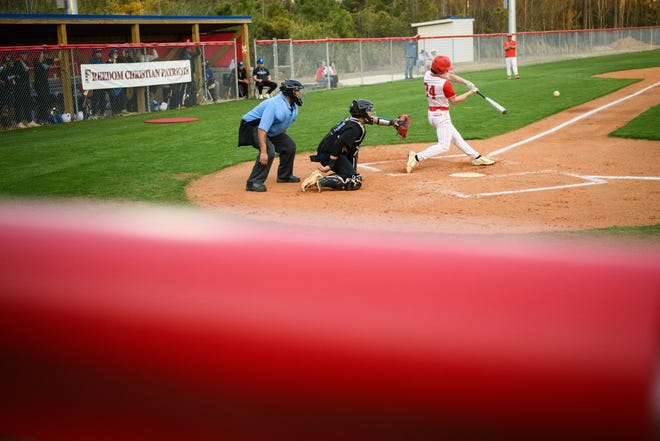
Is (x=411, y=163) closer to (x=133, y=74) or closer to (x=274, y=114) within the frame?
(x=274, y=114)

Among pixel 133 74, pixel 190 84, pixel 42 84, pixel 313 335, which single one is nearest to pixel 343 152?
pixel 313 335

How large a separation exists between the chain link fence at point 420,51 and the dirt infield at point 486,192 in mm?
20772

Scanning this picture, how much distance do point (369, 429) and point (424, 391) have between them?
0.12 meters

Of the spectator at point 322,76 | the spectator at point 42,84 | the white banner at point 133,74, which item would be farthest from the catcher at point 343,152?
the spectator at point 322,76

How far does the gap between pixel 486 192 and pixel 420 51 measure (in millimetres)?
38984

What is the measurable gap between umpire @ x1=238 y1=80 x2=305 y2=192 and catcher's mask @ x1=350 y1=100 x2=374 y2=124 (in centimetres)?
81

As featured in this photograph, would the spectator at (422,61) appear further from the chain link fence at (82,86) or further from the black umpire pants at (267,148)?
the black umpire pants at (267,148)

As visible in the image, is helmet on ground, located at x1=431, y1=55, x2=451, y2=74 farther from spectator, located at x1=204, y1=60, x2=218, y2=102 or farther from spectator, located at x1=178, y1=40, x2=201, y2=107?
spectator, located at x1=204, y1=60, x2=218, y2=102

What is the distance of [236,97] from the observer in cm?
3241

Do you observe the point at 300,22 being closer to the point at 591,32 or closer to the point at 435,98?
the point at 591,32

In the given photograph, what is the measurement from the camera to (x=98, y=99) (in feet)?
83.6

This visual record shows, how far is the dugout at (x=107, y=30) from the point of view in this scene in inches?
975

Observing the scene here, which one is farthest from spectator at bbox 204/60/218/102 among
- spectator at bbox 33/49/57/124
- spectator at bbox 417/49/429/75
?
spectator at bbox 417/49/429/75

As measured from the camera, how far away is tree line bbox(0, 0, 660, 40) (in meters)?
53.5
